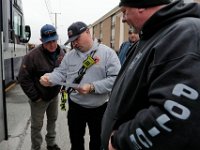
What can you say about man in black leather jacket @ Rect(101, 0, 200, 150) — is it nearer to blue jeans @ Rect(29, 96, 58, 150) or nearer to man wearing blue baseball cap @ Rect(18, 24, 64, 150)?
man wearing blue baseball cap @ Rect(18, 24, 64, 150)

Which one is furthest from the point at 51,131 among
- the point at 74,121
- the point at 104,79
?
the point at 104,79

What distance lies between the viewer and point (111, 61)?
11.7 ft

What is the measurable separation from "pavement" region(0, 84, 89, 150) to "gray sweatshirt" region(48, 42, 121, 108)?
67.0 inches

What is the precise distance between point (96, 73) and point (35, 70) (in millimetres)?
1102

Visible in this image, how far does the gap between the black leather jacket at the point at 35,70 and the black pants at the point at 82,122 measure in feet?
2.33

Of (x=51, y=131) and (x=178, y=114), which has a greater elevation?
(x=178, y=114)

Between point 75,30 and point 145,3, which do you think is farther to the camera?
point 75,30

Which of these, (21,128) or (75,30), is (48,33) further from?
(21,128)

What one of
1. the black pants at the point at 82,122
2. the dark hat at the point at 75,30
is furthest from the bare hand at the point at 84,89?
the dark hat at the point at 75,30

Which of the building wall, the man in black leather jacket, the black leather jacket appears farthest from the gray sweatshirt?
the building wall

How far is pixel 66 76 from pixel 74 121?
53cm

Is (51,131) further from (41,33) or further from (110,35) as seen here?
(110,35)

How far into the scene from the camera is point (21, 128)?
6367 millimetres

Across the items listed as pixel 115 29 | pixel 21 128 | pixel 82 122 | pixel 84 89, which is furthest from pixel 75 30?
pixel 115 29
